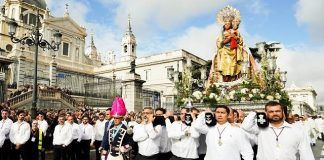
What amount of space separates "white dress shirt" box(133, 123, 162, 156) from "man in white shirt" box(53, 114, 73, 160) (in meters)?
3.98

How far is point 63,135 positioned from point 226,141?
21.5 feet

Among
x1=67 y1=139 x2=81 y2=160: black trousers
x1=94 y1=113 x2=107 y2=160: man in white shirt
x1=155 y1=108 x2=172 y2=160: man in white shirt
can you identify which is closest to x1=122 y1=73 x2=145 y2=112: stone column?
x1=94 y1=113 x2=107 y2=160: man in white shirt

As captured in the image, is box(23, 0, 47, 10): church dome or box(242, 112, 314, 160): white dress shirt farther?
box(23, 0, 47, 10): church dome

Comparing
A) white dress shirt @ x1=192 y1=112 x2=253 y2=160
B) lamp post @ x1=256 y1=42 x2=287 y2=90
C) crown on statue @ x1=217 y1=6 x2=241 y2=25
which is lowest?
white dress shirt @ x1=192 y1=112 x2=253 y2=160

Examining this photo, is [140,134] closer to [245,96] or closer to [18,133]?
[18,133]

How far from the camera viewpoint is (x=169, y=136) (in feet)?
21.5

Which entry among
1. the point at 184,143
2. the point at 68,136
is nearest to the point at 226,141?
the point at 184,143

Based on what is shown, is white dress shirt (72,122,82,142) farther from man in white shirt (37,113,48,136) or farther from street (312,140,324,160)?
street (312,140,324,160)

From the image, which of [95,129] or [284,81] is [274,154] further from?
[284,81]

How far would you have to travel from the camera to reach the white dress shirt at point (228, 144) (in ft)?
15.3

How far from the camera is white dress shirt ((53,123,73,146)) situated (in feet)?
31.8

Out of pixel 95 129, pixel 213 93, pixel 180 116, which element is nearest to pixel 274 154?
pixel 180 116

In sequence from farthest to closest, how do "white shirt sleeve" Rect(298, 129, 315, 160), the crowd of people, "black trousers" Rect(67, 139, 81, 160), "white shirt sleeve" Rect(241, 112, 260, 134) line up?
"black trousers" Rect(67, 139, 81, 160), "white shirt sleeve" Rect(241, 112, 260, 134), the crowd of people, "white shirt sleeve" Rect(298, 129, 315, 160)

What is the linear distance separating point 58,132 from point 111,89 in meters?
17.1
